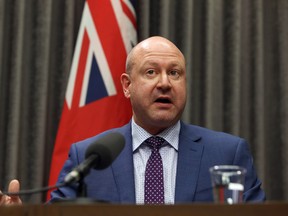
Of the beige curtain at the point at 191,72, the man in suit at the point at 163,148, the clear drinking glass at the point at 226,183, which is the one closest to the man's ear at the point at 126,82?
the man in suit at the point at 163,148

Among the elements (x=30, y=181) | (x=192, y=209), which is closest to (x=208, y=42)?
(x=30, y=181)

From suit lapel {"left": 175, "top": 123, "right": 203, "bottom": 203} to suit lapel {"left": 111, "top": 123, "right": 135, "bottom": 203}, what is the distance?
19 cm

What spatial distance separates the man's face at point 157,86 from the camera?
2.58m

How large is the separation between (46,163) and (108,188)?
3.76 feet

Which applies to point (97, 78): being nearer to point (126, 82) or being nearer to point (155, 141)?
point (126, 82)

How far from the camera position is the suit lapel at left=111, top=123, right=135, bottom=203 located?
94.2 inches

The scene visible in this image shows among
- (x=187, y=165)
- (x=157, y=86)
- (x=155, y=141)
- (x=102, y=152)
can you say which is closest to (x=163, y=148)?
(x=155, y=141)

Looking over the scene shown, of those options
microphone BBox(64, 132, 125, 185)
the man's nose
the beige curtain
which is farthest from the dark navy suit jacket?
the beige curtain

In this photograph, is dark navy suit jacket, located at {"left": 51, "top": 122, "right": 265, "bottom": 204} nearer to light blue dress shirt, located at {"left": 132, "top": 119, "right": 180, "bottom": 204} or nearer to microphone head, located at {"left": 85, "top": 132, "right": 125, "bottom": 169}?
light blue dress shirt, located at {"left": 132, "top": 119, "right": 180, "bottom": 204}

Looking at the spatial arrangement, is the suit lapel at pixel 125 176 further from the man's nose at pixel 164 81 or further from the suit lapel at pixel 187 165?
the man's nose at pixel 164 81

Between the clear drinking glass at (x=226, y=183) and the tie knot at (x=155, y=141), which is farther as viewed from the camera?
the tie knot at (x=155, y=141)

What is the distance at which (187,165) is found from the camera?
249 cm

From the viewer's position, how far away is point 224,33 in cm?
362

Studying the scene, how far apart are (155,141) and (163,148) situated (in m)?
0.05
